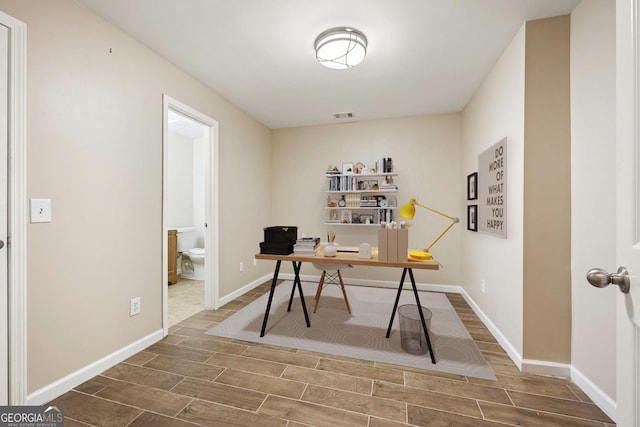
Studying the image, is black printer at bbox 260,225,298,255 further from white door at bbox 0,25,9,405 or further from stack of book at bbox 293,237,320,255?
white door at bbox 0,25,9,405

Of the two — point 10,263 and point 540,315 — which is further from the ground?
point 10,263

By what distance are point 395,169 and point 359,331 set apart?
2.40m

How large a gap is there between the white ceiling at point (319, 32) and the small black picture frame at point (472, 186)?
3.19ft

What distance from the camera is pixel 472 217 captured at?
9.77ft

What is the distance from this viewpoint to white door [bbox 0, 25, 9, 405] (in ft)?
4.34

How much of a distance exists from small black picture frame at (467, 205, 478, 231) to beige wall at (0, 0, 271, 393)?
3200 millimetres

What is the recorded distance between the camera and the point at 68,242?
1.62m

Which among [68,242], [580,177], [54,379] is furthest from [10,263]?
[580,177]

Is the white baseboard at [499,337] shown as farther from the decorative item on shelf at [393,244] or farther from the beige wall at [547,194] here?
the decorative item on shelf at [393,244]

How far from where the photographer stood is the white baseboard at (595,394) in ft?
4.55

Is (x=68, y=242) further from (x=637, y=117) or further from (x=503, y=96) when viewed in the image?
(x=503, y=96)

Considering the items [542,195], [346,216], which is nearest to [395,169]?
[346,216]

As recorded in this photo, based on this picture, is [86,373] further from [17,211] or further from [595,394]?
[595,394]

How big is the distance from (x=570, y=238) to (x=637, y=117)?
4.88ft
